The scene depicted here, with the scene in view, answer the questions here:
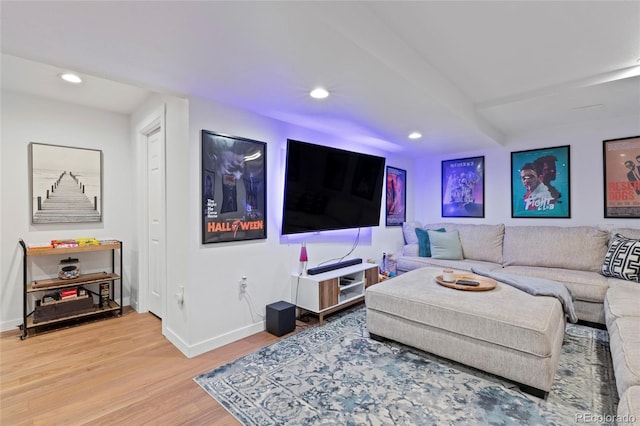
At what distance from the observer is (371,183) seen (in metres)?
3.77

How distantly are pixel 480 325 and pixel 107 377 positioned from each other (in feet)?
8.56

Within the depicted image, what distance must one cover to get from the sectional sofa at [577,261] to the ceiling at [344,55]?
1.46 m

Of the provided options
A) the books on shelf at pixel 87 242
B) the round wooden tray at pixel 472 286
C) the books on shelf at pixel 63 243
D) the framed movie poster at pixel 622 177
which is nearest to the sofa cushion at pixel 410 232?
the round wooden tray at pixel 472 286

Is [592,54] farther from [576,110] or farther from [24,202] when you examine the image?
[24,202]

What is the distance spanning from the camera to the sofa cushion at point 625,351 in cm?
141

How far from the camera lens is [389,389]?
1.89m

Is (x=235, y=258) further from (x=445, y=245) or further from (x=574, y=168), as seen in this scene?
(x=574, y=168)

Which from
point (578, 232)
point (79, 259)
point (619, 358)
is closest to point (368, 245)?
point (578, 232)

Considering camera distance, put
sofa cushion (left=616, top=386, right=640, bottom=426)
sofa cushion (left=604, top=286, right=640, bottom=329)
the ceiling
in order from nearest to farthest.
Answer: sofa cushion (left=616, top=386, right=640, bottom=426)
the ceiling
sofa cushion (left=604, top=286, right=640, bottom=329)

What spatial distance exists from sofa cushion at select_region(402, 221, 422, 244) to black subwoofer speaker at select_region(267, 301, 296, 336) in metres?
2.51

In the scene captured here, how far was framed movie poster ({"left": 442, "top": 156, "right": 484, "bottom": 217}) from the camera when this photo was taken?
443cm

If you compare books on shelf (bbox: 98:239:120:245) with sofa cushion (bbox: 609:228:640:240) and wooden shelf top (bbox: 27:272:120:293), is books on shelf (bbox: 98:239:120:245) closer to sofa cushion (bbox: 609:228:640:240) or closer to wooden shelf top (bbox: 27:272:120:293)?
wooden shelf top (bbox: 27:272:120:293)

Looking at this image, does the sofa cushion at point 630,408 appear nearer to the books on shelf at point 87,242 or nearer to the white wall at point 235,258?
the white wall at point 235,258

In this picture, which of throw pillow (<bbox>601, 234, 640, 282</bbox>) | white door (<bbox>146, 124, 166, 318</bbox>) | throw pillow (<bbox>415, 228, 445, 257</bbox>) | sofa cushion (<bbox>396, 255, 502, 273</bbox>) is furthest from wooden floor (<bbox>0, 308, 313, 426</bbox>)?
throw pillow (<bbox>601, 234, 640, 282</bbox>)
